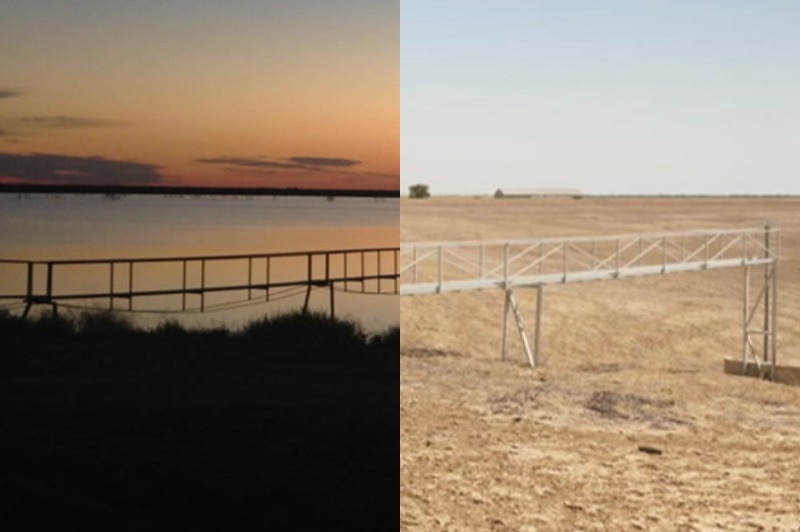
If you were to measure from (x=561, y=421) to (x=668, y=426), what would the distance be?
4.43 feet

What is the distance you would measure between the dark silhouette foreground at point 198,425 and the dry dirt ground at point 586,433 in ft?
11.4

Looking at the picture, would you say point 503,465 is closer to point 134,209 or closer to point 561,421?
point 561,421

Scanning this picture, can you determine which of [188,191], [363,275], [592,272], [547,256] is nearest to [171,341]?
[188,191]

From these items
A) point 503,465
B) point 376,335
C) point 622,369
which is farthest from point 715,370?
point 376,335

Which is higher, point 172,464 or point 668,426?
point 172,464

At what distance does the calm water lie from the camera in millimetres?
4676

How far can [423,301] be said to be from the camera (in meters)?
28.5

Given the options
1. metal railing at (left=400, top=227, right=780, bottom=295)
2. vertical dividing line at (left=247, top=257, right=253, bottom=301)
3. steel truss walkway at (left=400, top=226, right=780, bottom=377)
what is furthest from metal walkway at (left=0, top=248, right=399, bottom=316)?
steel truss walkway at (left=400, top=226, right=780, bottom=377)

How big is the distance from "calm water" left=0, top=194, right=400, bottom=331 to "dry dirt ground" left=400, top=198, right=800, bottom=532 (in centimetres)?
365

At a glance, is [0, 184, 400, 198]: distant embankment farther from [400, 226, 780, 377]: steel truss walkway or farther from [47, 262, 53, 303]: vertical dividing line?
[400, 226, 780, 377]: steel truss walkway

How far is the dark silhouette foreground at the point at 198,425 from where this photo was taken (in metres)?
4.59

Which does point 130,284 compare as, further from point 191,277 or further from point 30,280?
point 30,280

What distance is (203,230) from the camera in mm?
4902

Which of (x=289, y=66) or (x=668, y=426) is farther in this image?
(x=668, y=426)
